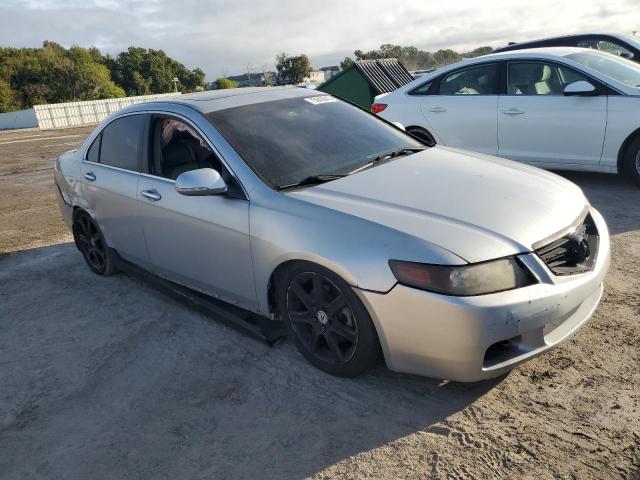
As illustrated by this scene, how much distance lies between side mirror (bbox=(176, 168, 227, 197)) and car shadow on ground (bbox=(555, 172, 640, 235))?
11.6 ft

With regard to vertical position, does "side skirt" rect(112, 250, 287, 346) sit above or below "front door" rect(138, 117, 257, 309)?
below

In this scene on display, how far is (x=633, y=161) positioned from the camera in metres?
5.79

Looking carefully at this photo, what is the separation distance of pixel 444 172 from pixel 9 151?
67.4ft

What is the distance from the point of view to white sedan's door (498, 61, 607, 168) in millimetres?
5934

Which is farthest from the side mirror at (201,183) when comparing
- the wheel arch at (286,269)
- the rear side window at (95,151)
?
the rear side window at (95,151)

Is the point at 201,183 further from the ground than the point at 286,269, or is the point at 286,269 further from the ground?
the point at 201,183

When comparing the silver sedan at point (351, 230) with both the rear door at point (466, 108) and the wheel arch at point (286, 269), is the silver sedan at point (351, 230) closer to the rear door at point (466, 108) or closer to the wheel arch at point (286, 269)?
the wheel arch at point (286, 269)

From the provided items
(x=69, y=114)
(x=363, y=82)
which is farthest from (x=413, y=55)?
(x=363, y=82)

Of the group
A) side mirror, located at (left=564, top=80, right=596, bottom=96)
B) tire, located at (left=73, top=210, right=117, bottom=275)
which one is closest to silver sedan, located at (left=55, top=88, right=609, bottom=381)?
tire, located at (left=73, top=210, right=117, bottom=275)

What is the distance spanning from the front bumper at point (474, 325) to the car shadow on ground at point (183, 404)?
303 mm

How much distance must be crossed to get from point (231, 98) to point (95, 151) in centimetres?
151

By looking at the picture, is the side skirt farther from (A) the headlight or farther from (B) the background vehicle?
(B) the background vehicle

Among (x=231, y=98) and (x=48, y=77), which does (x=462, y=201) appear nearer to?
(x=231, y=98)

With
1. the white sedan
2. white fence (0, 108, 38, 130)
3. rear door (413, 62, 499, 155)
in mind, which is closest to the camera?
the white sedan
